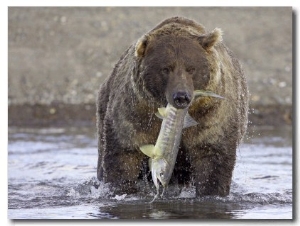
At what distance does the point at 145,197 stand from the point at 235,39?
3.51 m

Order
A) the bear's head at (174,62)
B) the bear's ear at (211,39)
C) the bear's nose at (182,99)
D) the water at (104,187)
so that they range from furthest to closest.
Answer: the water at (104,187) → the bear's ear at (211,39) → the bear's head at (174,62) → the bear's nose at (182,99)

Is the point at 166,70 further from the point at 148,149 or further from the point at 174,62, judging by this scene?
the point at 148,149

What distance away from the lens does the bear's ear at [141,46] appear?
23.4ft

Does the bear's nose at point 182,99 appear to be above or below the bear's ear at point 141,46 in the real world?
below

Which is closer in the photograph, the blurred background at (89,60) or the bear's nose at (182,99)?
the bear's nose at (182,99)

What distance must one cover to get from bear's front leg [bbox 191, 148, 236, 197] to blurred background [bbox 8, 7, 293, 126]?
7.31 ft

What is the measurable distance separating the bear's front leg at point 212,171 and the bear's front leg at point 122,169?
393mm

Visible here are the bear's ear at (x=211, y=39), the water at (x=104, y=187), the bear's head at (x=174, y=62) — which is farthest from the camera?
the water at (x=104, y=187)

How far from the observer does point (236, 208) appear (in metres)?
7.49

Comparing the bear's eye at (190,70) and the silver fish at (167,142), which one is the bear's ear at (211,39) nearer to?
the bear's eye at (190,70)

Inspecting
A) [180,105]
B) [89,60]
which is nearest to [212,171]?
[180,105]

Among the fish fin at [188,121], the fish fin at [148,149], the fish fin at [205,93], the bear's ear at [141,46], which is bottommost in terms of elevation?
the fish fin at [148,149]

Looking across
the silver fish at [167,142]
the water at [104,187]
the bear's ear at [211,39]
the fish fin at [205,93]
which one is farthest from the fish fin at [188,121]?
the water at [104,187]

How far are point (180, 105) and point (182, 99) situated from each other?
0.05 m
